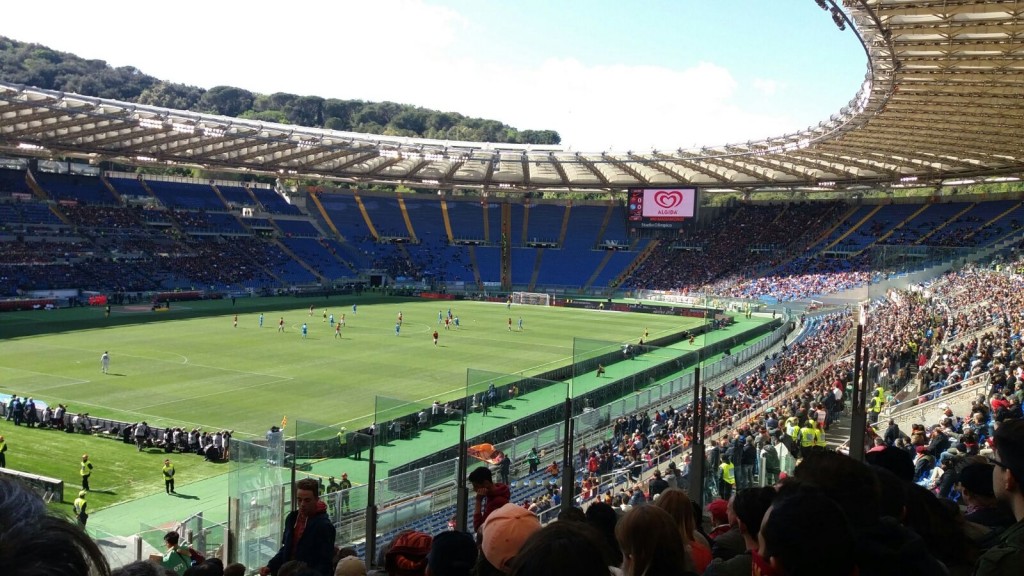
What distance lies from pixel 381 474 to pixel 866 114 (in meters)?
32.1

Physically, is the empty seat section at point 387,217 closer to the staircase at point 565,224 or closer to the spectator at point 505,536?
the staircase at point 565,224

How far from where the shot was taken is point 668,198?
6569 cm

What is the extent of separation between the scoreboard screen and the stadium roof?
1.23 meters

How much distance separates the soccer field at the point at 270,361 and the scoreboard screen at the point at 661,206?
16272mm

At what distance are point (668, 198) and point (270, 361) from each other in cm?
4171

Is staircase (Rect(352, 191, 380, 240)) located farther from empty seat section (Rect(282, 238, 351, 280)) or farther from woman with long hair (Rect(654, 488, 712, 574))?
woman with long hair (Rect(654, 488, 712, 574))

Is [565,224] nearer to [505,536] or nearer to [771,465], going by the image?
[771,465]

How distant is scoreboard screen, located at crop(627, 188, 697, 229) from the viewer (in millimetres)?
64875

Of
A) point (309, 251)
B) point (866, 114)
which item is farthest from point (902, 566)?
point (309, 251)

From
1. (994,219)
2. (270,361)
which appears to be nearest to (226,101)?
(270,361)

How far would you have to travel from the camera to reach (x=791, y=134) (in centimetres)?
4369

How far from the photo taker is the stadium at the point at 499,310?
981 cm

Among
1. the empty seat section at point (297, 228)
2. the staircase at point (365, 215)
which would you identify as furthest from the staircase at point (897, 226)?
the empty seat section at point (297, 228)

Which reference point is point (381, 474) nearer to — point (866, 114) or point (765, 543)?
point (765, 543)
